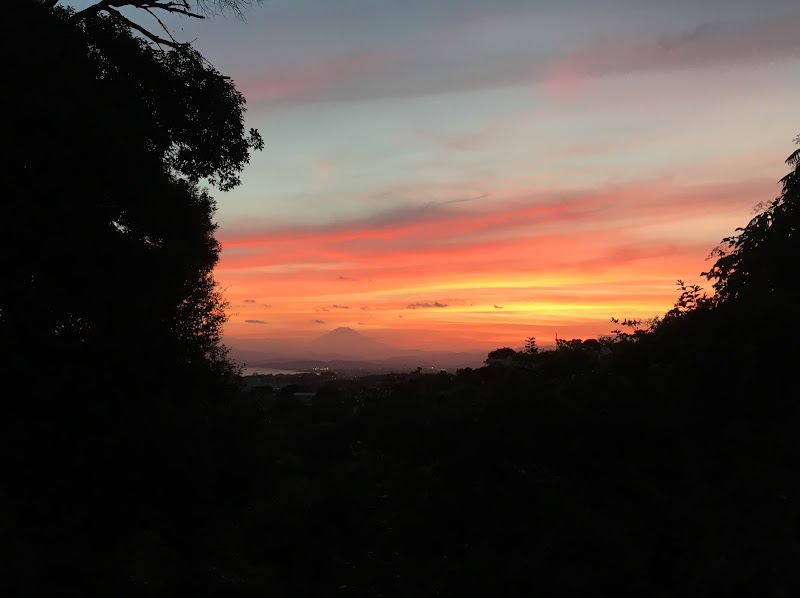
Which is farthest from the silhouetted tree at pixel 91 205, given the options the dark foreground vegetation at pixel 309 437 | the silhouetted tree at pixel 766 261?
the silhouetted tree at pixel 766 261

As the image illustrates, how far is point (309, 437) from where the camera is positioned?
42.1 feet

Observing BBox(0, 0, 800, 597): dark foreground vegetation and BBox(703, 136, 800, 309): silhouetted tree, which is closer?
BBox(0, 0, 800, 597): dark foreground vegetation

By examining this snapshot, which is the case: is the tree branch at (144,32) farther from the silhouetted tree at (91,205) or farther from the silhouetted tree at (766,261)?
the silhouetted tree at (766,261)

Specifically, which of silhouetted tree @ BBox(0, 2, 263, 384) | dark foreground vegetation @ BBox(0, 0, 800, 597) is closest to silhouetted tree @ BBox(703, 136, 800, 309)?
dark foreground vegetation @ BBox(0, 0, 800, 597)

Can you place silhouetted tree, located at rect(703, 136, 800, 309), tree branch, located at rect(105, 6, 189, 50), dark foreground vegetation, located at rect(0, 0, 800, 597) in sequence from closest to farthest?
dark foreground vegetation, located at rect(0, 0, 800, 597) → silhouetted tree, located at rect(703, 136, 800, 309) → tree branch, located at rect(105, 6, 189, 50)

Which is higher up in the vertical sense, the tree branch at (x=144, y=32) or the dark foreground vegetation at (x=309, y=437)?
the tree branch at (x=144, y=32)

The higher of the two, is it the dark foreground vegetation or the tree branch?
the tree branch

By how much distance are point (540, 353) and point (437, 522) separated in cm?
645

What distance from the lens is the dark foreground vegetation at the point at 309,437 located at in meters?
8.14

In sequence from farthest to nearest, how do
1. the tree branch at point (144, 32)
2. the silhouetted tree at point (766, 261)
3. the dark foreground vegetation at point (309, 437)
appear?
1. the tree branch at point (144, 32)
2. the silhouetted tree at point (766, 261)
3. the dark foreground vegetation at point (309, 437)

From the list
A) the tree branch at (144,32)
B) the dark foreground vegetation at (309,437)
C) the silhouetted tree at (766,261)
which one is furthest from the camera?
the tree branch at (144,32)

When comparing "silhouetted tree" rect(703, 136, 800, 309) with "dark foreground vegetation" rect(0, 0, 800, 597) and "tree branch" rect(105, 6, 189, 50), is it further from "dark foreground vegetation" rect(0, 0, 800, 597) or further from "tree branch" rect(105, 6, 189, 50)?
"tree branch" rect(105, 6, 189, 50)

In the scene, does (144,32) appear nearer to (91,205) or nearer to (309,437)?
(91,205)

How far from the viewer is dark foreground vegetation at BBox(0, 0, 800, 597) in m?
8.14
